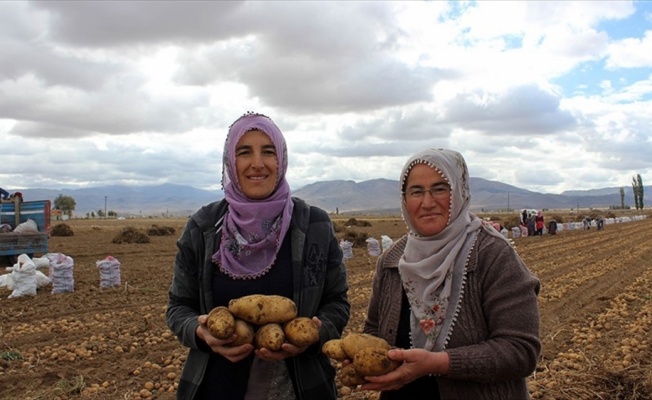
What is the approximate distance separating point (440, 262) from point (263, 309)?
0.73 metres

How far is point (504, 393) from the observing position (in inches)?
81.8

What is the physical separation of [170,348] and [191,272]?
13.6ft

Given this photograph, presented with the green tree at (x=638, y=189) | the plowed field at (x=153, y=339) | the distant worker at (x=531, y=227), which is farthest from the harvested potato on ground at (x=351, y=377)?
the green tree at (x=638, y=189)

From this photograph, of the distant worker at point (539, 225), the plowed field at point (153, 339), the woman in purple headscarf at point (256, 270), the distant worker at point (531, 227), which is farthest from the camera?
the distant worker at point (531, 227)

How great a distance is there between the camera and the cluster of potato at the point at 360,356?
6.68 ft

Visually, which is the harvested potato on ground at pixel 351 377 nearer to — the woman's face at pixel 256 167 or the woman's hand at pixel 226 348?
the woman's hand at pixel 226 348

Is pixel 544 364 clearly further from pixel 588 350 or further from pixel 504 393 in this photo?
pixel 504 393

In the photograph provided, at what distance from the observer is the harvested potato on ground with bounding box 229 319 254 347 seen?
2.13m

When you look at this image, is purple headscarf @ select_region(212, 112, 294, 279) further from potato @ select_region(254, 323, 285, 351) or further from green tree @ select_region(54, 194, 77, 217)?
green tree @ select_region(54, 194, 77, 217)

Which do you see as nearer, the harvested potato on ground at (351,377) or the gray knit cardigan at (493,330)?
the gray knit cardigan at (493,330)

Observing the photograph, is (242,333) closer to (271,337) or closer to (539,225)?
(271,337)

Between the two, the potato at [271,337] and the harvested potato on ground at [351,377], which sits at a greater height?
the potato at [271,337]

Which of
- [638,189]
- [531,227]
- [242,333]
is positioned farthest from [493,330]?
[638,189]

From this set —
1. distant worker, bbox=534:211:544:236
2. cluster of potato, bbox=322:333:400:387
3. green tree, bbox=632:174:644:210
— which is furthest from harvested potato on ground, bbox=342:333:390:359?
green tree, bbox=632:174:644:210
